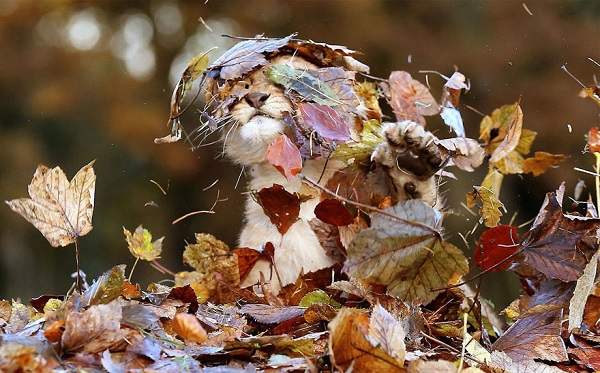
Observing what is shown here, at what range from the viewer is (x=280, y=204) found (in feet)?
7.31

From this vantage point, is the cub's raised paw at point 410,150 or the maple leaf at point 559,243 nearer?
the maple leaf at point 559,243

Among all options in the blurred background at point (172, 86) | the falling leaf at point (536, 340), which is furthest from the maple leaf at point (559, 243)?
the blurred background at point (172, 86)

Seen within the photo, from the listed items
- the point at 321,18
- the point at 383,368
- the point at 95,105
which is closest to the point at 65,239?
the point at 383,368

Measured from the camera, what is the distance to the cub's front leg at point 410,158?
2250mm

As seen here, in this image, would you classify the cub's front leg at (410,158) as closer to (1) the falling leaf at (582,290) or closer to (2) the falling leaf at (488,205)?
(2) the falling leaf at (488,205)

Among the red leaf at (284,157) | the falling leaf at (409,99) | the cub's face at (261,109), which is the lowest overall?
the falling leaf at (409,99)

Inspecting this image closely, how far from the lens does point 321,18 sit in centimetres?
774

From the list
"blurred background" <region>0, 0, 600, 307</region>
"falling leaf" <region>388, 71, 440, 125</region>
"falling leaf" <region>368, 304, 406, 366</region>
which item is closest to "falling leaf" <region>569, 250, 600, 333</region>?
"falling leaf" <region>368, 304, 406, 366</region>

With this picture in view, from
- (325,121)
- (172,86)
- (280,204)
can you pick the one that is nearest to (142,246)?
(280,204)

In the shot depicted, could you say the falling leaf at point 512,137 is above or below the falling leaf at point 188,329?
below

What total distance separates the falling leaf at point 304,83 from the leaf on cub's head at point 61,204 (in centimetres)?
68

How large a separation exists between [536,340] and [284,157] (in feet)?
2.40

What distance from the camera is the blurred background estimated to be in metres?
7.32

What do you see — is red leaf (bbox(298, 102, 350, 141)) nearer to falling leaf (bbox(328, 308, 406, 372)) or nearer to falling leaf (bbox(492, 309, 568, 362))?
falling leaf (bbox(492, 309, 568, 362))
